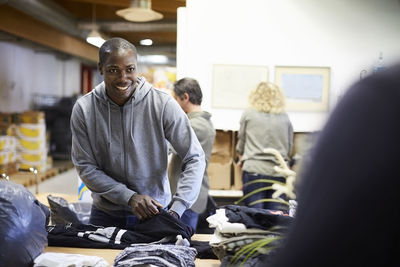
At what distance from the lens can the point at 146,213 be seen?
1552 mm

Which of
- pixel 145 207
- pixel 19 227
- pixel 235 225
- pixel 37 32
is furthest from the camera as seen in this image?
pixel 37 32

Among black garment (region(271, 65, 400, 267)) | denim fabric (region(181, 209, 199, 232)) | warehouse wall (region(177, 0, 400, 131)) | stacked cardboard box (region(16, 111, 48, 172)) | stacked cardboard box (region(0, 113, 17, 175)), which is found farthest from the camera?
stacked cardboard box (region(16, 111, 48, 172))

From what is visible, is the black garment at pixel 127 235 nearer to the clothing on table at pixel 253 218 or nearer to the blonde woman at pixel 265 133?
the clothing on table at pixel 253 218

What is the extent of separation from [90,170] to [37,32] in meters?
5.55

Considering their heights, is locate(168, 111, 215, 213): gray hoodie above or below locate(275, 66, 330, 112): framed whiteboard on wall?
below

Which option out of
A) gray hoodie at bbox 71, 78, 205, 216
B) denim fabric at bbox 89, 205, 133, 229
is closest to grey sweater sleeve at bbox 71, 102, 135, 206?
gray hoodie at bbox 71, 78, 205, 216

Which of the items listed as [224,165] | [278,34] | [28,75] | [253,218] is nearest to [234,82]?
[278,34]

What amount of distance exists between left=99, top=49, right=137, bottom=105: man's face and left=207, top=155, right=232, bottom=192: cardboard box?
93.6 inches

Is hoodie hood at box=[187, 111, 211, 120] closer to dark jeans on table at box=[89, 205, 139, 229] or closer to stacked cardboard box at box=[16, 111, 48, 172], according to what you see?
dark jeans on table at box=[89, 205, 139, 229]

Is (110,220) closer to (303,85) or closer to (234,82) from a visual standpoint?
(234,82)

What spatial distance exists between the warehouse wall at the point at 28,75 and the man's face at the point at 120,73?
6669mm

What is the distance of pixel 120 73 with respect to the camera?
5.69ft

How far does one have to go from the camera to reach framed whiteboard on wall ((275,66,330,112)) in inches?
176

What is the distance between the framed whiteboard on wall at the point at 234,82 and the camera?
4.41 m
